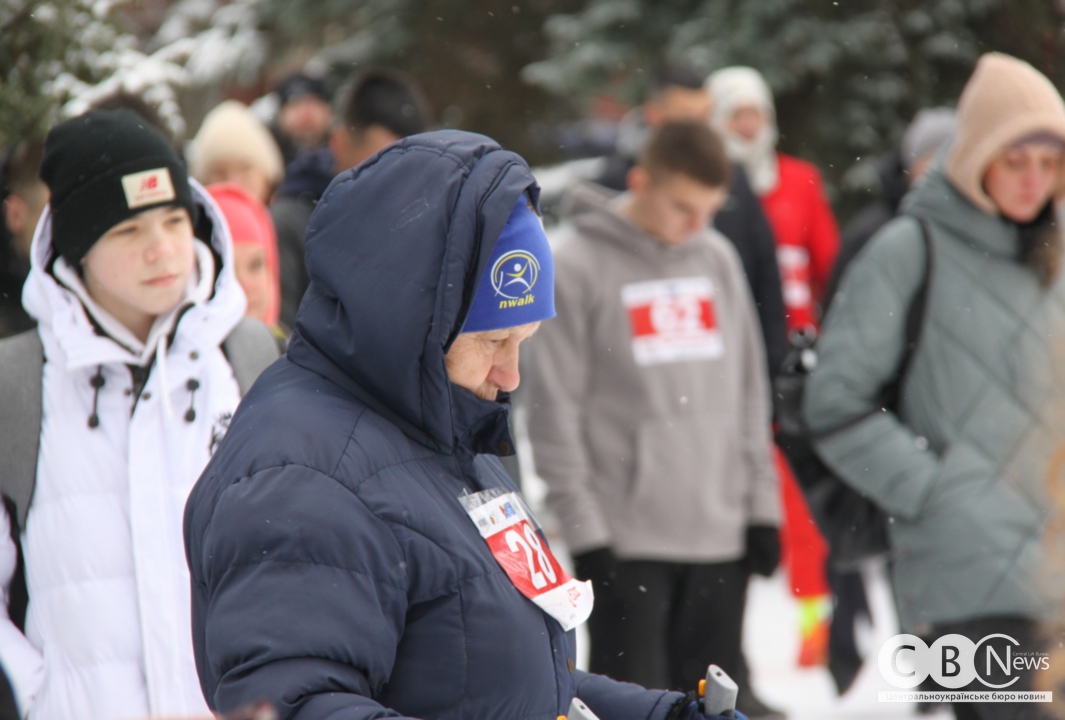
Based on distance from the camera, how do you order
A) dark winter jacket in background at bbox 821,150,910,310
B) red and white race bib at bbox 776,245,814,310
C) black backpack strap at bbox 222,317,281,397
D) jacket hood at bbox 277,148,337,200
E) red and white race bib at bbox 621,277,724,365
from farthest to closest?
red and white race bib at bbox 776,245,814,310, dark winter jacket in background at bbox 821,150,910,310, jacket hood at bbox 277,148,337,200, red and white race bib at bbox 621,277,724,365, black backpack strap at bbox 222,317,281,397

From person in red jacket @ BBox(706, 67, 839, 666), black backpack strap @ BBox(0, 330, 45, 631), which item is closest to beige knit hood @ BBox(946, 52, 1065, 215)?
black backpack strap @ BBox(0, 330, 45, 631)

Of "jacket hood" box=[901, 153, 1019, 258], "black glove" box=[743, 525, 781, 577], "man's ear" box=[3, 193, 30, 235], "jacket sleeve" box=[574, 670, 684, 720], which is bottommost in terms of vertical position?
"black glove" box=[743, 525, 781, 577]

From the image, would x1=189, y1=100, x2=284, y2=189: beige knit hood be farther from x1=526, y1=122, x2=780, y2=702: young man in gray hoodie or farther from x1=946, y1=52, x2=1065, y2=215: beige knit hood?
x1=946, y1=52, x2=1065, y2=215: beige knit hood

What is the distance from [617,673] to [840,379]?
1447 millimetres

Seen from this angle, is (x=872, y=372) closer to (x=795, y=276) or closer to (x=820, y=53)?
(x=795, y=276)

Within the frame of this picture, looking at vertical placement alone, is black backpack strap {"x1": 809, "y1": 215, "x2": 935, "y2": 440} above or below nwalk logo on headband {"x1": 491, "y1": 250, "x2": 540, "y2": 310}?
below

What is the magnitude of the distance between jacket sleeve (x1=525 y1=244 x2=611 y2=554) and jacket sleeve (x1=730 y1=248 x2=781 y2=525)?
656 mm

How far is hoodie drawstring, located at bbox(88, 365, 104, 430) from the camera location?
9.40 ft

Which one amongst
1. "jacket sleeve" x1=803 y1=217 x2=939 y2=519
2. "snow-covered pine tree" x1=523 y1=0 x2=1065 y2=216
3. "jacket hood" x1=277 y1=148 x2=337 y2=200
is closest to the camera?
"jacket sleeve" x1=803 y1=217 x2=939 y2=519

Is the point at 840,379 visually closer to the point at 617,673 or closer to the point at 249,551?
the point at 617,673

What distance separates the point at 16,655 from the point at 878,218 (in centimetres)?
497

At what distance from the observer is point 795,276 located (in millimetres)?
7738

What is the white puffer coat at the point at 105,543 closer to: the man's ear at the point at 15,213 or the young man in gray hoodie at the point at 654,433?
the man's ear at the point at 15,213

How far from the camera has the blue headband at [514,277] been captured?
2016mm
